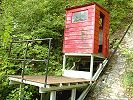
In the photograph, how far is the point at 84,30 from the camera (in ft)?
26.3

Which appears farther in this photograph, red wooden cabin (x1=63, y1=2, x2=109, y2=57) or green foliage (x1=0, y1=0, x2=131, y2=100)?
green foliage (x1=0, y1=0, x2=131, y2=100)

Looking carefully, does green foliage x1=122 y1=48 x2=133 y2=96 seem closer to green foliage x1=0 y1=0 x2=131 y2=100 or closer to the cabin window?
green foliage x1=0 y1=0 x2=131 y2=100

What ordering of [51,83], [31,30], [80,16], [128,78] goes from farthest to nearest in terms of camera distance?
[31,30] → [80,16] → [128,78] → [51,83]

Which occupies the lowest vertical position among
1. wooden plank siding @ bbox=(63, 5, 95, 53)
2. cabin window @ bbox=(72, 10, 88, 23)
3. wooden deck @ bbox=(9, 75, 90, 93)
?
wooden deck @ bbox=(9, 75, 90, 93)

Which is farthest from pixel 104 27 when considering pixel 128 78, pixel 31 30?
pixel 31 30

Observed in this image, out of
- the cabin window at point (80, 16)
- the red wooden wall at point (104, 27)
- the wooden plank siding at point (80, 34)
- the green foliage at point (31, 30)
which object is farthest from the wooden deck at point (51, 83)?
the cabin window at point (80, 16)

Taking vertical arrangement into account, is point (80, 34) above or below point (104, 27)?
below

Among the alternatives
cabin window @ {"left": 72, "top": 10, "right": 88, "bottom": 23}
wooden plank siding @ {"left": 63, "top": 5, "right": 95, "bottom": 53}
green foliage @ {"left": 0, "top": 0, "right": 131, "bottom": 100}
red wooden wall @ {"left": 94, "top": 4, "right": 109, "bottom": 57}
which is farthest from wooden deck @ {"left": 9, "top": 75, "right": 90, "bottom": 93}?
cabin window @ {"left": 72, "top": 10, "right": 88, "bottom": 23}

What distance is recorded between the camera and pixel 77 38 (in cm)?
817

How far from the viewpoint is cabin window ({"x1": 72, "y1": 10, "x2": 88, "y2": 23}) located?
8125 mm

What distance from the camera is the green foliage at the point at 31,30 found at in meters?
8.08

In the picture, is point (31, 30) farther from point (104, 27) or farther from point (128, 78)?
point (128, 78)

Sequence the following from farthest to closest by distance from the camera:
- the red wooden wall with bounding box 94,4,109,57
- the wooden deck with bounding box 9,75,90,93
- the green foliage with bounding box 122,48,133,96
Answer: the red wooden wall with bounding box 94,4,109,57 < the green foliage with bounding box 122,48,133,96 < the wooden deck with bounding box 9,75,90,93

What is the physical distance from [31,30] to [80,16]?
8.40ft
